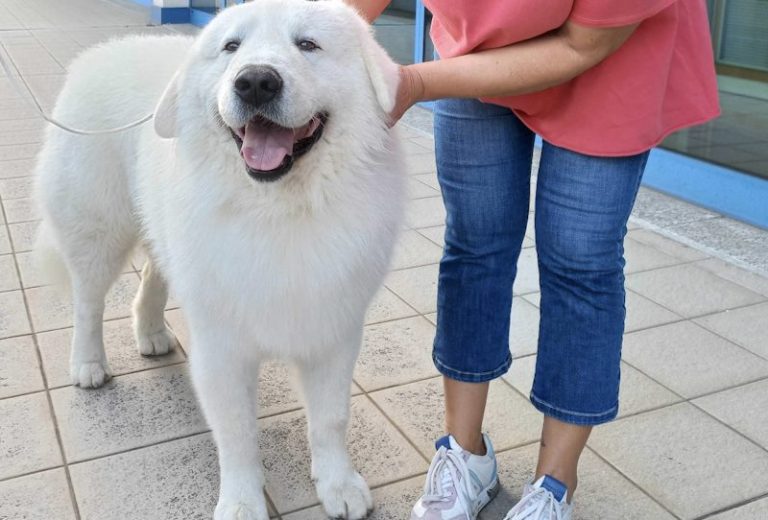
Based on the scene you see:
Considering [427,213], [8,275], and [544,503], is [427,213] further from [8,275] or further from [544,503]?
[544,503]

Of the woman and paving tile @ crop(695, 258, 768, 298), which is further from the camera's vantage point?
paving tile @ crop(695, 258, 768, 298)

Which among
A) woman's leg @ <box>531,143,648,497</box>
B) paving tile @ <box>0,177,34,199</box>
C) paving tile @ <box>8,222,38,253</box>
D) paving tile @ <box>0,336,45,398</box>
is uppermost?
woman's leg @ <box>531,143,648,497</box>

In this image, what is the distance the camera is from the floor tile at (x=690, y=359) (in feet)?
9.60

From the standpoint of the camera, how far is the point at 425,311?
3.50 metres

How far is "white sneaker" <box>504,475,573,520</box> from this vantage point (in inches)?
82.5

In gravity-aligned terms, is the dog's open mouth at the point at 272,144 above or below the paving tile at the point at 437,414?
above

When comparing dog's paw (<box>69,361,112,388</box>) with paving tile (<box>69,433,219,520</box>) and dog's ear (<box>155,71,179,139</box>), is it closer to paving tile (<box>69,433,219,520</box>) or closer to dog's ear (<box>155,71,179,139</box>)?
paving tile (<box>69,433,219,520</box>)

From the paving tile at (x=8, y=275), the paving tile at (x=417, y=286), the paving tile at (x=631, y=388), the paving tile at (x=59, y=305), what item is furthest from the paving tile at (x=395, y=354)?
the paving tile at (x=8, y=275)

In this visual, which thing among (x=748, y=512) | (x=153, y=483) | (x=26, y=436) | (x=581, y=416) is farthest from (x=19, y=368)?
(x=748, y=512)

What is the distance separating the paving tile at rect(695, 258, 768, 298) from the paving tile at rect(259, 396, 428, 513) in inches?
77.7

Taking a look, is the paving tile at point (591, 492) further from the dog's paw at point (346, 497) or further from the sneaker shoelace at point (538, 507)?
the dog's paw at point (346, 497)

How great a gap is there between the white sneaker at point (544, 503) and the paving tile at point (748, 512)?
17.4 inches

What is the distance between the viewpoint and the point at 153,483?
238 centimetres

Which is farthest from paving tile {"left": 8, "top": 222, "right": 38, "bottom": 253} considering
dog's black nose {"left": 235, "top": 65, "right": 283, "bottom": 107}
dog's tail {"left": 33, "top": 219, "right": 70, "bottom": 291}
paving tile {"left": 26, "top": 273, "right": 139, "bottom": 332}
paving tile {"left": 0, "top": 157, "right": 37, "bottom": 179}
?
dog's black nose {"left": 235, "top": 65, "right": 283, "bottom": 107}
